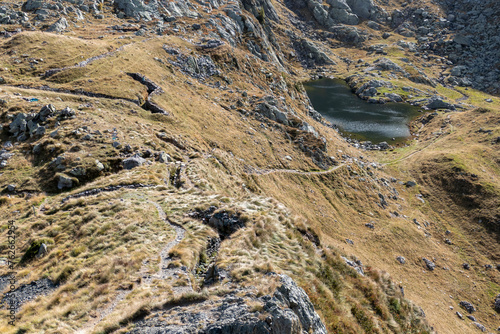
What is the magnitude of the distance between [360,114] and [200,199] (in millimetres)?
137781

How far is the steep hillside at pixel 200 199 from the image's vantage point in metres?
14.9

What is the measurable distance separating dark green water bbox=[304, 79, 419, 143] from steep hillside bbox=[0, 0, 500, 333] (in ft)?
59.9

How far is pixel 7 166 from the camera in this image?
27.3 metres

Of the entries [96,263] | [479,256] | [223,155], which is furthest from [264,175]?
[479,256]

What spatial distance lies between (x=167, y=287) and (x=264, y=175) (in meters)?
37.1

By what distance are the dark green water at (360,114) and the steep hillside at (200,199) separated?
18267 mm

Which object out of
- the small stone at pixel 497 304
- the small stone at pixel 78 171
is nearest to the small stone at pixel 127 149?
the small stone at pixel 78 171

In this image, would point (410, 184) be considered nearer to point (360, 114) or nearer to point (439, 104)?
point (360, 114)

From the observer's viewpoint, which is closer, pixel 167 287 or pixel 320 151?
pixel 167 287

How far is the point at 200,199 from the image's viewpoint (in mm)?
25266

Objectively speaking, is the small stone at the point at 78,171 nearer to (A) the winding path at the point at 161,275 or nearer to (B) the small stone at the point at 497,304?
(A) the winding path at the point at 161,275

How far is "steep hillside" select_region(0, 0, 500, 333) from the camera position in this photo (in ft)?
48.8

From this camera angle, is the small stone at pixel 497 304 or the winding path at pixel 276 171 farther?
the winding path at pixel 276 171

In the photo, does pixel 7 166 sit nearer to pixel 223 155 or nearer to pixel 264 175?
pixel 223 155
